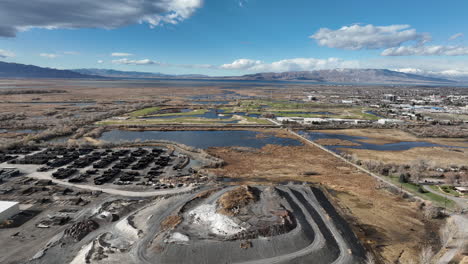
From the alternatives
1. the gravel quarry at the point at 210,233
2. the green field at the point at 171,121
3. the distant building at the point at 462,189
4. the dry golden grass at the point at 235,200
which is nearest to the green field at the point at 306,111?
the green field at the point at 171,121

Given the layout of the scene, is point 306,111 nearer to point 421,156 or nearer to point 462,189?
point 421,156

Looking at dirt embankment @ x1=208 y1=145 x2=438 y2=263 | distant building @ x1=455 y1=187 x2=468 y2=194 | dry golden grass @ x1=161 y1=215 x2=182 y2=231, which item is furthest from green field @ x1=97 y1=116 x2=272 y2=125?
dry golden grass @ x1=161 y1=215 x2=182 y2=231

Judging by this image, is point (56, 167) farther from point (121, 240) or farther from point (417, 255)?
point (417, 255)

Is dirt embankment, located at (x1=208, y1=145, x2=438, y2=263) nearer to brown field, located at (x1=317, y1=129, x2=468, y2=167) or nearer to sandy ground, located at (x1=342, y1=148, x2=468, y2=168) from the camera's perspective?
sandy ground, located at (x1=342, y1=148, x2=468, y2=168)

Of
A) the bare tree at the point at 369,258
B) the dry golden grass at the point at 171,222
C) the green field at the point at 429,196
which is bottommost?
the bare tree at the point at 369,258

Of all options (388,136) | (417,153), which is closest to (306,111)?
(388,136)

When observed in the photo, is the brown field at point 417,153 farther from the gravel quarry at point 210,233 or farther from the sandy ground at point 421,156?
the gravel quarry at point 210,233
